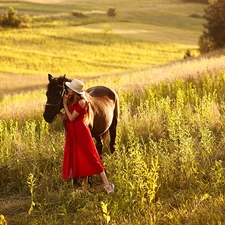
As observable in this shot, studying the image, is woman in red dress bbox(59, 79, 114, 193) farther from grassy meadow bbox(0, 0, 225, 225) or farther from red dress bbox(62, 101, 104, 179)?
grassy meadow bbox(0, 0, 225, 225)

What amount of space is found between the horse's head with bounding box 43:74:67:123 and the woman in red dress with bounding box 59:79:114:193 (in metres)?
0.15

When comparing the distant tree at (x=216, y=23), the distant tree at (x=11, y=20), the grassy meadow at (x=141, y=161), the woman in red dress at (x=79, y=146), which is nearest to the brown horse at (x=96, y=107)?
the woman in red dress at (x=79, y=146)

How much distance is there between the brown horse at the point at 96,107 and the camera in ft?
22.2

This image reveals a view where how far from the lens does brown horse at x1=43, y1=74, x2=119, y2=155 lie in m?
6.76

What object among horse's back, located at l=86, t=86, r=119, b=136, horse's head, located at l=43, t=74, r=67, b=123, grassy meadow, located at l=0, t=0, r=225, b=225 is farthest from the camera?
horse's back, located at l=86, t=86, r=119, b=136

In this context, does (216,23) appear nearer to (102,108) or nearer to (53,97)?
(102,108)

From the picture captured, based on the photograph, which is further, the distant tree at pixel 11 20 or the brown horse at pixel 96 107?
the distant tree at pixel 11 20

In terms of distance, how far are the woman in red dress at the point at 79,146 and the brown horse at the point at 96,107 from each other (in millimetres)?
203

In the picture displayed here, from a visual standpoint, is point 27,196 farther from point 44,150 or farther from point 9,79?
point 9,79

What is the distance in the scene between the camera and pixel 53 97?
6.76 meters

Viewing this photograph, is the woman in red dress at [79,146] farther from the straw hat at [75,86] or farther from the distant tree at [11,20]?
the distant tree at [11,20]

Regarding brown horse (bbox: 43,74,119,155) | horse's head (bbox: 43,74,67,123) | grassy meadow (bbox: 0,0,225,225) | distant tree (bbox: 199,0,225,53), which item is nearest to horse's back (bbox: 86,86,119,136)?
brown horse (bbox: 43,74,119,155)

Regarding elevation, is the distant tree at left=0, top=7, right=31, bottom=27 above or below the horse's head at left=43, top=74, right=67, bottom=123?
below

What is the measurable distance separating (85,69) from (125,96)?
3540 cm
